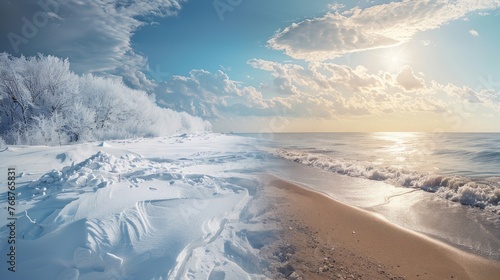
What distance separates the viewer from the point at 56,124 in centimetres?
2042

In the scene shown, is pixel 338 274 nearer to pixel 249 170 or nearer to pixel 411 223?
pixel 411 223

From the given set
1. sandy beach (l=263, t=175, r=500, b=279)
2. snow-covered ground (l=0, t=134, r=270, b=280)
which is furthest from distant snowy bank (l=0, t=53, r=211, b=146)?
sandy beach (l=263, t=175, r=500, b=279)

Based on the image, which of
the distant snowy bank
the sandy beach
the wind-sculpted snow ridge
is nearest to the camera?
the sandy beach

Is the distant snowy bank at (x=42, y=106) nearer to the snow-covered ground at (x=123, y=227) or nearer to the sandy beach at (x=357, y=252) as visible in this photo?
the snow-covered ground at (x=123, y=227)

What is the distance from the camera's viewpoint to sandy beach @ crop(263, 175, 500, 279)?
3986mm

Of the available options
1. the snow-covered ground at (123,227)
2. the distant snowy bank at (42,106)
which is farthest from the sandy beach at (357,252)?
the distant snowy bank at (42,106)

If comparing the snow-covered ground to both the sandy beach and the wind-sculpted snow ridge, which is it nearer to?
the sandy beach

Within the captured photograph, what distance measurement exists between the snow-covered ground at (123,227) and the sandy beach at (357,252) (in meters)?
0.73

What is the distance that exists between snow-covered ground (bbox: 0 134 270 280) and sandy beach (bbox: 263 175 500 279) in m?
0.73

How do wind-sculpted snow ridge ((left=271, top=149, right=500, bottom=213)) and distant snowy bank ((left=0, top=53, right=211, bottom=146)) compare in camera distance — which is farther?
distant snowy bank ((left=0, top=53, right=211, bottom=146))

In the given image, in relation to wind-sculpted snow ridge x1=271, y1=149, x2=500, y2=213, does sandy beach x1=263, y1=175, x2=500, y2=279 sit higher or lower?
lower

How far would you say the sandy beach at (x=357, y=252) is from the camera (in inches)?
157

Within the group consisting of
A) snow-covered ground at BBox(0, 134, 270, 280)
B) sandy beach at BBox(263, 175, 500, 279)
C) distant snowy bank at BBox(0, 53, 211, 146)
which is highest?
distant snowy bank at BBox(0, 53, 211, 146)

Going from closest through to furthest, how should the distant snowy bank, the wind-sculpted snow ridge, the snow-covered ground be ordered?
the snow-covered ground < the wind-sculpted snow ridge < the distant snowy bank
